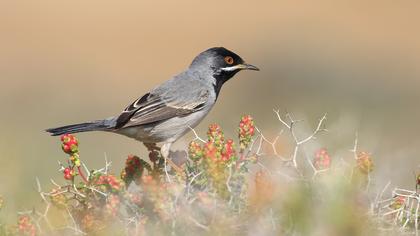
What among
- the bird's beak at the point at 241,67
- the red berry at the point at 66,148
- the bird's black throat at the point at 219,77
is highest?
the bird's beak at the point at 241,67

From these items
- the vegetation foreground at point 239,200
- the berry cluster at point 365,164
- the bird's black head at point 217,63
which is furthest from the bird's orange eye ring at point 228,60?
the berry cluster at point 365,164

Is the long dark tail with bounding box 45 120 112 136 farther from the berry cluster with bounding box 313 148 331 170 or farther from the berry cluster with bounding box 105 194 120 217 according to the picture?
the berry cluster with bounding box 313 148 331 170

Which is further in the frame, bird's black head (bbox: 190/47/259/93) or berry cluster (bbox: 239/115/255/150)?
bird's black head (bbox: 190/47/259/93)

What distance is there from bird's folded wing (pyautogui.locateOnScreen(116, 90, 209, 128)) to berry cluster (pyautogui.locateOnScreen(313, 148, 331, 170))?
3.17 metres

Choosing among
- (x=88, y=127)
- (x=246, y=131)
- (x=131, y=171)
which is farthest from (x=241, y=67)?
(x=246, y=131)

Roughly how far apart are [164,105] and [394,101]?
7.75 metres

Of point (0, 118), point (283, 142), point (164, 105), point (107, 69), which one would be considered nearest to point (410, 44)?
point (107, 69)

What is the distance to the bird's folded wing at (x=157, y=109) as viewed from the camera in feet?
24.3

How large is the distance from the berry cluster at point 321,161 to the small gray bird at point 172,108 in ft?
9.48

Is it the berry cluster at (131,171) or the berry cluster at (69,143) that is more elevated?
the berry cluster at (69,143)

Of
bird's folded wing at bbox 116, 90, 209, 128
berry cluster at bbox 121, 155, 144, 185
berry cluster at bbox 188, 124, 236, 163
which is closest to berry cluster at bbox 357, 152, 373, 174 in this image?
berry cluster at bbox 188, 124, 236, 163

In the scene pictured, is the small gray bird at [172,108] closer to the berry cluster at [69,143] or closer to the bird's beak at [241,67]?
the bird's beak at [241,67]

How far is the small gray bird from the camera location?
7.44 meters

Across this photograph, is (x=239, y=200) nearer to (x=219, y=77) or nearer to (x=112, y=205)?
(x=112, y=205)
